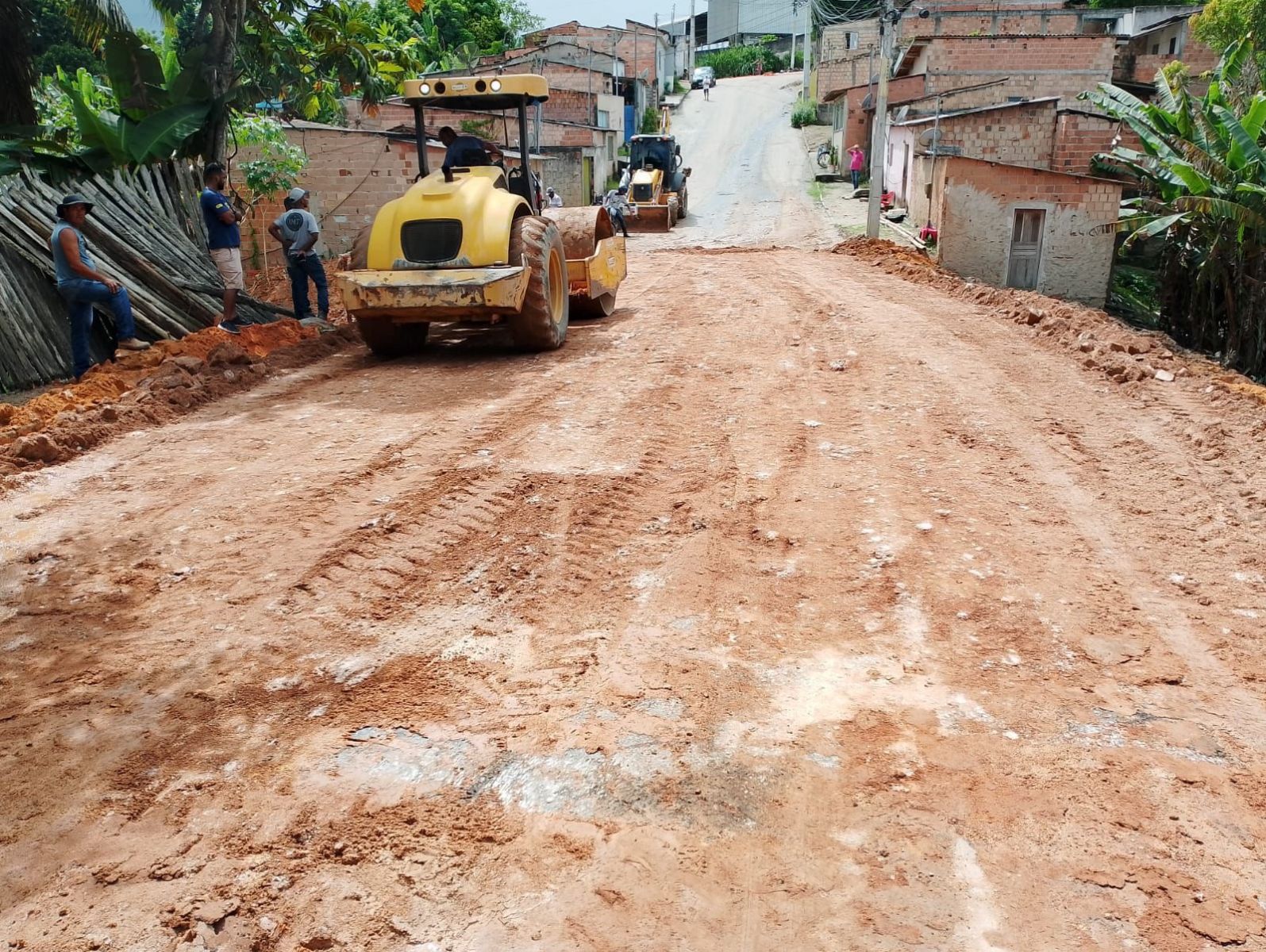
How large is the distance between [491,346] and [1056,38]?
26.1m

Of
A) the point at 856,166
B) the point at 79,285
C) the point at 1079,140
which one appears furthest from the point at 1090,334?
the point at 856,166

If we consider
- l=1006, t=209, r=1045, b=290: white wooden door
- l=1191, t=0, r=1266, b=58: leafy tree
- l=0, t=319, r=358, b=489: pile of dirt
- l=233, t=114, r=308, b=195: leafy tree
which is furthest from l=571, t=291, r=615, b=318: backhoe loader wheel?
l=1191, t=0, r=1266, b=58: leafy tree

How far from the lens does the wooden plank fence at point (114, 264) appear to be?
27.0 feet

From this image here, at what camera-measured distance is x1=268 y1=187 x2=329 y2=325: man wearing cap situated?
10195 mm

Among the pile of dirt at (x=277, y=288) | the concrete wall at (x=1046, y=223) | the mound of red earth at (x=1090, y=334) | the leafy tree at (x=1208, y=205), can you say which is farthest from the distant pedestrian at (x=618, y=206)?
the leafy tree at (x=1208, y=205)

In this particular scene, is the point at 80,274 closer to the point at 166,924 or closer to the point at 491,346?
the point at 491,346

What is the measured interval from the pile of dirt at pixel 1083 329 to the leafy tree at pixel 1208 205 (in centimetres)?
109

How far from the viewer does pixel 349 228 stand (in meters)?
17.3

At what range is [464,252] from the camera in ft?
26.4

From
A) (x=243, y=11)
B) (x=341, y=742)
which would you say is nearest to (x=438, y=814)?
(x=341, y=742)

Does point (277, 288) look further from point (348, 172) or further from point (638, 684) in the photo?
point (638, 684)

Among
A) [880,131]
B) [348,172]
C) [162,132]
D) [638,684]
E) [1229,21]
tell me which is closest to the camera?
[638,684]

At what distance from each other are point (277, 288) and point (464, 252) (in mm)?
7385

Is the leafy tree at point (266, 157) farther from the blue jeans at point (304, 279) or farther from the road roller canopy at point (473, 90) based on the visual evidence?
the road roller canopy at point (473, 90)
